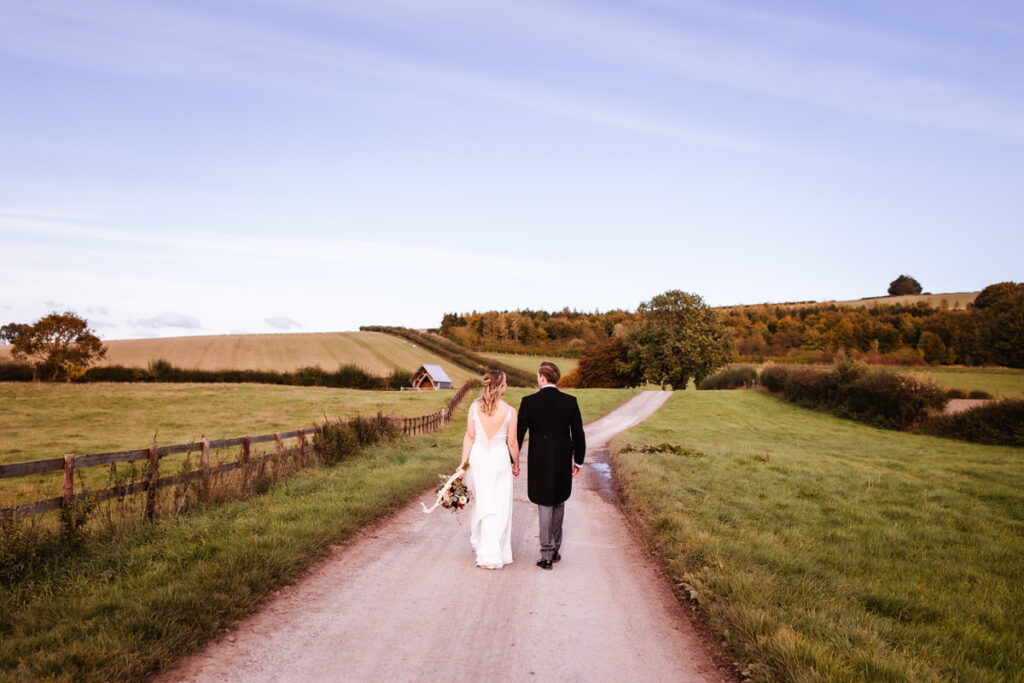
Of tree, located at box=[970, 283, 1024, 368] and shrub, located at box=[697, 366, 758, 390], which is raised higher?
tree, located at box=[970, 283, 1024, 368]

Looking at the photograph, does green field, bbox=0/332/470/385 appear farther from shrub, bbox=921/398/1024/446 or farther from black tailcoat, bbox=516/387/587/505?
black tailcoat, bbox=516/387/587/505

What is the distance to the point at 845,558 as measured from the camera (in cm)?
841

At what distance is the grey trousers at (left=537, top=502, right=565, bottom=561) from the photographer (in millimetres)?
7277

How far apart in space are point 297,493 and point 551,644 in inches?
274

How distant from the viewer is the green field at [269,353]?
66875 millimetres

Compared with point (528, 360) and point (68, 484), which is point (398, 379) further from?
point (68, 484)

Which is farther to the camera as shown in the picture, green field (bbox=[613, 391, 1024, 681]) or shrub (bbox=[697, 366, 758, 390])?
shrub (bbox=[697, 366, 758, 390])

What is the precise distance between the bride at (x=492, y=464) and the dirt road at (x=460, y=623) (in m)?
0.35

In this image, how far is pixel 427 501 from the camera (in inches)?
438

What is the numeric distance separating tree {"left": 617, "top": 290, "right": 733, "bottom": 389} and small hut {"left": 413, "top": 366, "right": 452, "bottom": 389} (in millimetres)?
20444

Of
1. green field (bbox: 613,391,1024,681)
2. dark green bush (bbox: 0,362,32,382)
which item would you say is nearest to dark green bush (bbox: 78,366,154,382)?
dark green bush (bbox: 0,362,32,382)

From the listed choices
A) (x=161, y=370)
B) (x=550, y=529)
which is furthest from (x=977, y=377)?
(x=161, y=370)

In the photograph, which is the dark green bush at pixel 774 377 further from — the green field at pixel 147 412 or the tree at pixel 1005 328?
the green field at pixel 147 412

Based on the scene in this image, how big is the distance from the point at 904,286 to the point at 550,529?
480 ft
